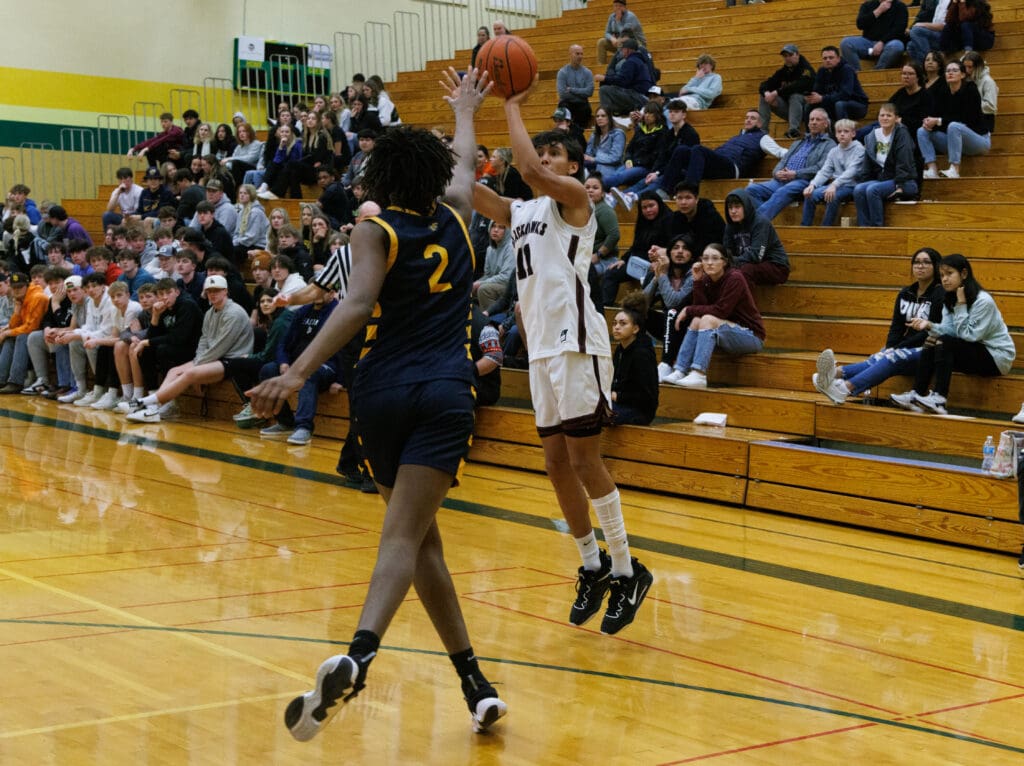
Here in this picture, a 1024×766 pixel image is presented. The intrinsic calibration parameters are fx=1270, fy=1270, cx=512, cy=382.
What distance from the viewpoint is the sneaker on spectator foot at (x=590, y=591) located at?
497cm

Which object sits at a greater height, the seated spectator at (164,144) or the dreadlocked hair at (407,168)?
the seated spectator at (164,144)

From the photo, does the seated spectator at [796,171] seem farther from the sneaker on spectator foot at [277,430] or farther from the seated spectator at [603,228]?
the sneaker on spectator foot at [277,430]

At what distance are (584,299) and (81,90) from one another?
16.0m

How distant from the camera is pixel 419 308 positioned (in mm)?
3564

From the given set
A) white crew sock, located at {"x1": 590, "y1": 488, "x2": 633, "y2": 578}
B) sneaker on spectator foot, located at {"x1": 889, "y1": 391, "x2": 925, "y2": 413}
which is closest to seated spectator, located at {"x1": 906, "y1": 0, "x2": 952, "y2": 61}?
sneaker on spectator foot, located at {"x1": 889, "y1": 391, "x2": 925, "y2": 413}

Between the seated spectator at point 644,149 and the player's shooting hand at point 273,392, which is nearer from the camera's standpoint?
the player's shooting hand at point 273,392

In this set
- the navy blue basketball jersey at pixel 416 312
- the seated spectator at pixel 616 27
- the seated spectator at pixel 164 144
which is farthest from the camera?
the seated spectator at pixel 164 144

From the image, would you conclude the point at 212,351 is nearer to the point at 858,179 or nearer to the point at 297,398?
the point at 297,398

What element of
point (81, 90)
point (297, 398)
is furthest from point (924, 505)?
point (81, 90)

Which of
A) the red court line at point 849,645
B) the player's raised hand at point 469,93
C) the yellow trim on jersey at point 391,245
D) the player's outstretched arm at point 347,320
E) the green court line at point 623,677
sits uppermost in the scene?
the player's raised hand at point 469,93

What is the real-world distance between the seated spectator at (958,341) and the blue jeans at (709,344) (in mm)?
1344

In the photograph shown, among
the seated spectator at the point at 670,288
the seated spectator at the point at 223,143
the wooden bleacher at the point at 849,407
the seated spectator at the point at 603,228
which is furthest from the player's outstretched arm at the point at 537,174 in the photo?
the seated spectator at the point at 223,143

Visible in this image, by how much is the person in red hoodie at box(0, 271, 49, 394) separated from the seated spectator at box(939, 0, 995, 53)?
31.3 feet

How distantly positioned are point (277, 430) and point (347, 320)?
7552 mm
